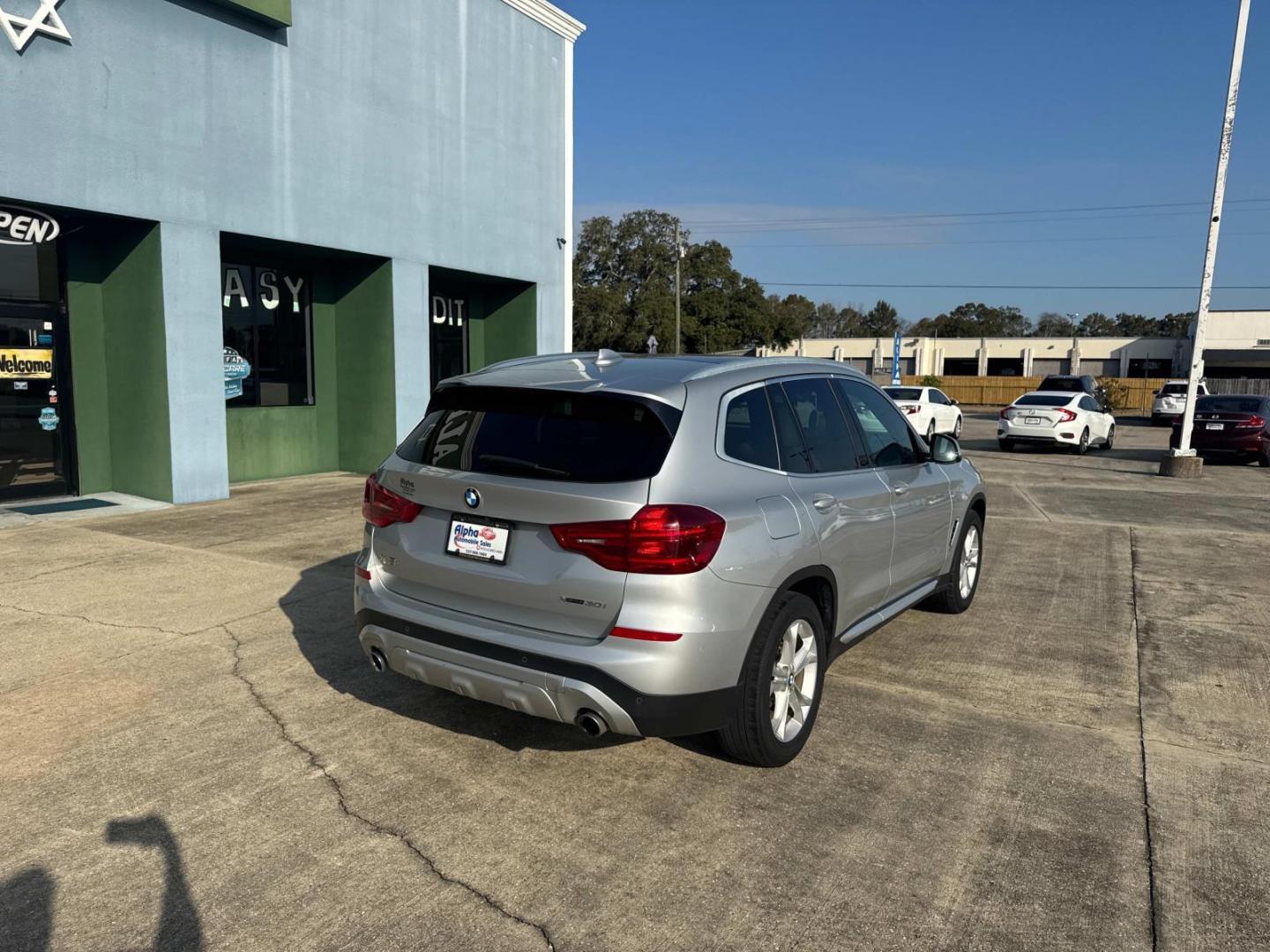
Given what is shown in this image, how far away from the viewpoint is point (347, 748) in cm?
404

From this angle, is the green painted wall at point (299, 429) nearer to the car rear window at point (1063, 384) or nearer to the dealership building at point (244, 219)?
the dealership building at point (244, 219)

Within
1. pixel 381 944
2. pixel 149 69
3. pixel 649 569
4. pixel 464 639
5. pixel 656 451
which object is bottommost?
pixel 381 944

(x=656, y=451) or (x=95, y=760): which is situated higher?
(x=656, y=451)

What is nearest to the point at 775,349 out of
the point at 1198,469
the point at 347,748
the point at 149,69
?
the point at 1198,469

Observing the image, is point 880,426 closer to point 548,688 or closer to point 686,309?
point 548,688

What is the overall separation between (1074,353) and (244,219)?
77046mm

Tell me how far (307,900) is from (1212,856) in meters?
3.15

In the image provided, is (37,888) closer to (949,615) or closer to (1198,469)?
(949,615)

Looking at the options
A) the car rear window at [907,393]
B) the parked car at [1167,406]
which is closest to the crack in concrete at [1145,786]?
the car rear window at [907,393]

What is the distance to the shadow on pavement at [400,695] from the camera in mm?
4207

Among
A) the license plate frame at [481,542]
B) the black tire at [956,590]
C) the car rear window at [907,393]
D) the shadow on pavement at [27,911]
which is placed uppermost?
the car rear window at [907,393]

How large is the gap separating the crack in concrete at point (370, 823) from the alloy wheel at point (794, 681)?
138cm

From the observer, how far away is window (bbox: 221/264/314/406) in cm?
1212

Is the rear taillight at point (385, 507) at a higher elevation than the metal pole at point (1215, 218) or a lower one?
lower
